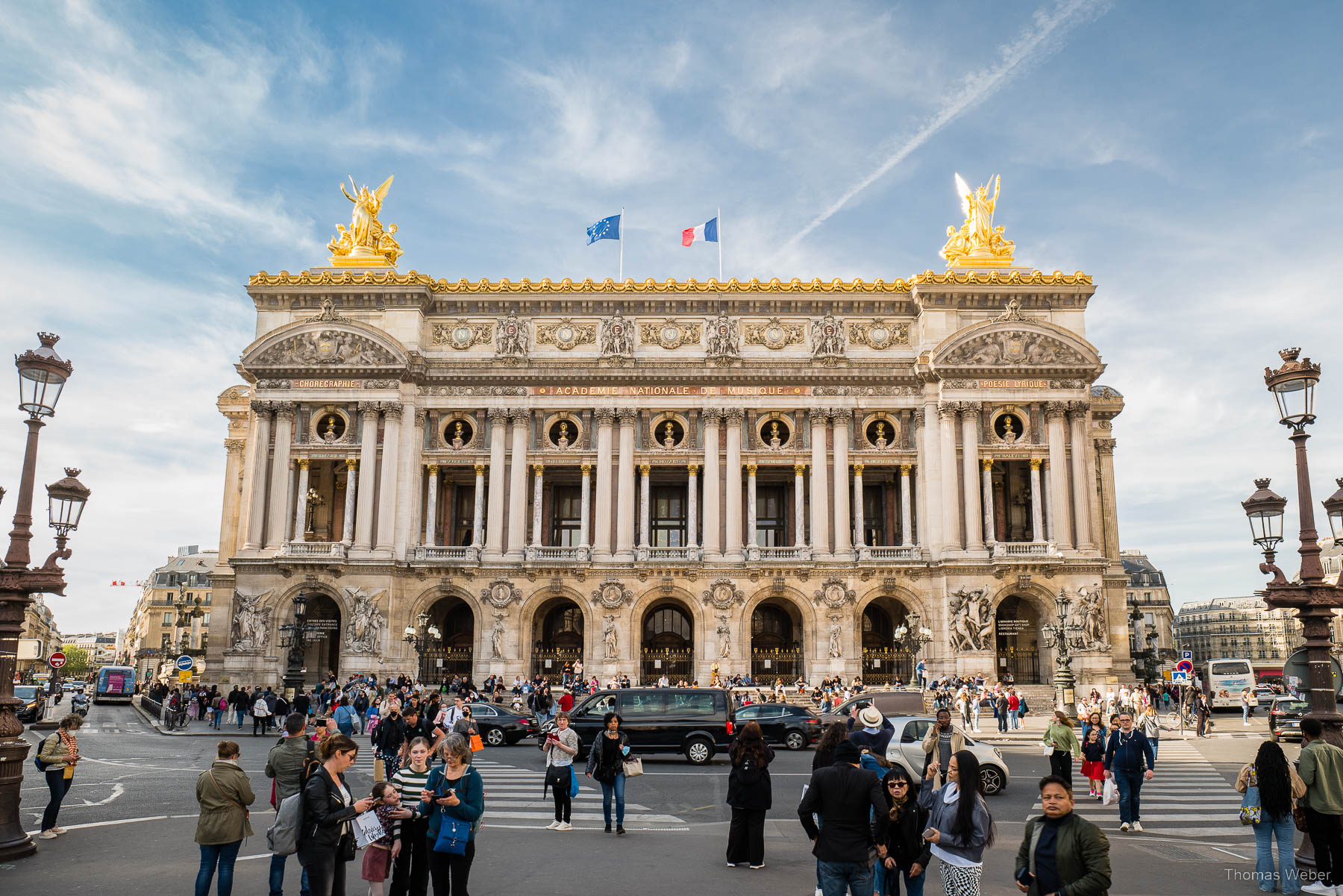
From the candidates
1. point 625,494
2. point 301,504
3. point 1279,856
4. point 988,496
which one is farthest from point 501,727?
point 988,496

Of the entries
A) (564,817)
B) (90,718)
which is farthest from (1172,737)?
(90,718)

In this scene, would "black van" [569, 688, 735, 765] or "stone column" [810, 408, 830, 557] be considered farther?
"stone column" [810, 408, 830, 557]

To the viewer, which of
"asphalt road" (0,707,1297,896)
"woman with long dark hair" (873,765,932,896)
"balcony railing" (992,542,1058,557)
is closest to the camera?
"woman with long dark hair" (873,765,932,896)

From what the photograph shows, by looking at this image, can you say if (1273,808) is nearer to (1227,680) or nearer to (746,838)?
(746,838)

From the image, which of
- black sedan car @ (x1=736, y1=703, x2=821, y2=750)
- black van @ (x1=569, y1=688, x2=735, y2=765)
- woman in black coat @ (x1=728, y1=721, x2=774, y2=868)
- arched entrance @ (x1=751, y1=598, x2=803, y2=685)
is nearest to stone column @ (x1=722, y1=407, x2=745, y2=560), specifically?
arched entrance @ (x1=751, y1=598, x2=803, y2=685)

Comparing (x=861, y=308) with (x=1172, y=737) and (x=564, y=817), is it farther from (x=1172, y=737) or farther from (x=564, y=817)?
(x=564, y=817)

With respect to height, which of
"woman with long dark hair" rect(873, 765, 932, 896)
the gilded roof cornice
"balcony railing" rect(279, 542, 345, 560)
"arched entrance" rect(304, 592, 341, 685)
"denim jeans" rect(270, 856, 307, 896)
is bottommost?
"denim jeans" rect(270, 856, 307, 896)

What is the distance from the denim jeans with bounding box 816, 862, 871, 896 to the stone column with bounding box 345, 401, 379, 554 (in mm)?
43843

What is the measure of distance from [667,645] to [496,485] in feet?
38.7

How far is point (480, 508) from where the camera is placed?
52625 millimetres

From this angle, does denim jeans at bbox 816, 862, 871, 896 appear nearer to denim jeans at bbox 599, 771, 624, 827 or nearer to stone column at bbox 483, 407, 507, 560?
denim jeans at bbox 599, 771, 624, 827

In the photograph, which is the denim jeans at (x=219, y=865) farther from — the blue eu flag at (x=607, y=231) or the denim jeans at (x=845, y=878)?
the blue eu flag at (x=607, y=231)

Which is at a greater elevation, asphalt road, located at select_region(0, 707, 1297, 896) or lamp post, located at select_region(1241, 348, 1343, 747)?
lamp post, located at select_region(1241, 348, 1343, 747)

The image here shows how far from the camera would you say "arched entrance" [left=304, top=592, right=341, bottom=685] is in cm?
5166
